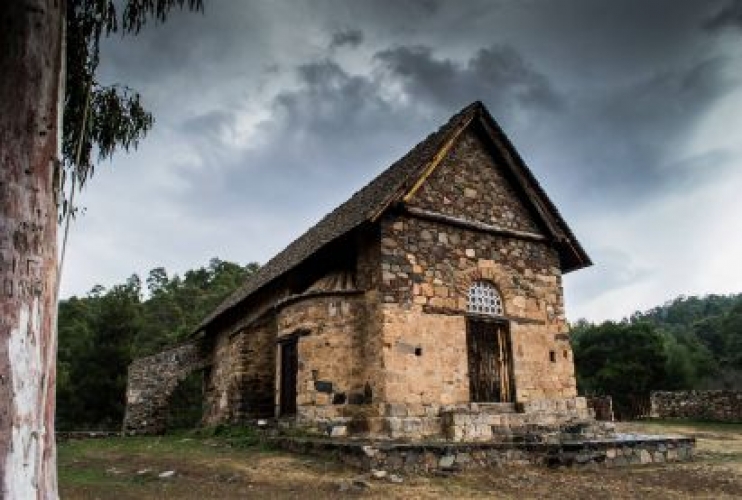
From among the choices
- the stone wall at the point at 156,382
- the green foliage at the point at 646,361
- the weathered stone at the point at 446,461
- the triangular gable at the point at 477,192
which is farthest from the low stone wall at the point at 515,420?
the green foliage at the point at 646,361

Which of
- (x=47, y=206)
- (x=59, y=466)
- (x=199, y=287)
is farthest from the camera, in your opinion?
(x=199, y=287)

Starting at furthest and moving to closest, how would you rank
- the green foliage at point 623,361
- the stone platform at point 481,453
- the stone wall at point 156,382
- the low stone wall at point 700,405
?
the green foliage at point 623,361
the low stone wall at point 700,405
the stone wall at point 156,382
the stone platform at point 481,453

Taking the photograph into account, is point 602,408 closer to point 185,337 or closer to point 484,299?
point 484,299

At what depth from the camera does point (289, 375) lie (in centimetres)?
1373

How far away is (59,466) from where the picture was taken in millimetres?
10219

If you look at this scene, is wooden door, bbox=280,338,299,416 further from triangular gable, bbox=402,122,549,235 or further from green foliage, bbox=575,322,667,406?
green foliage, bbox=575,322,667,406

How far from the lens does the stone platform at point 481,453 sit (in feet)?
30.1

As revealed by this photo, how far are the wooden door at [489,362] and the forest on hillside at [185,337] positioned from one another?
49.4ft

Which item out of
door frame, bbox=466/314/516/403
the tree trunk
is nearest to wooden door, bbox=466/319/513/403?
door frame, bbox=466/314/516/403

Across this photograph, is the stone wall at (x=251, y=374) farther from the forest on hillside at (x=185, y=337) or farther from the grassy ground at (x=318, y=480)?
the forest on hillside at (x=185, y=337)

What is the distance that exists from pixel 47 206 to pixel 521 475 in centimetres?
791

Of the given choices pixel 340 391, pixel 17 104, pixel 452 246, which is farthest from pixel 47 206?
pixel 452 246

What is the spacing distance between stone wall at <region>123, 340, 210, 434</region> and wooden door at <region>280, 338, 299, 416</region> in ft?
31.0

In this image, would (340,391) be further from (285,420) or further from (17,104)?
(17,104)
